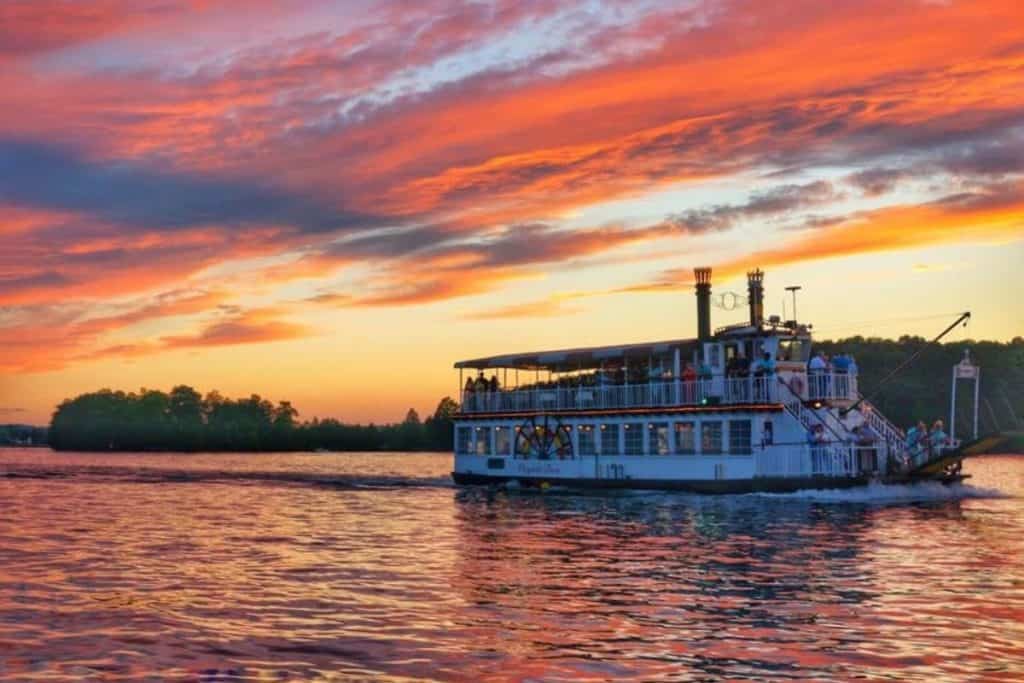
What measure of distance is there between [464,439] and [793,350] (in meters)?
22.6

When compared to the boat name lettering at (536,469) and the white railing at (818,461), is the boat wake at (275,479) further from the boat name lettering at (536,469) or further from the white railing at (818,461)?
the white railing at (818,461)

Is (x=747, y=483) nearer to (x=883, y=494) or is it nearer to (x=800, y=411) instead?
(x=800, y=411)

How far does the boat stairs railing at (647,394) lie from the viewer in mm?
51438

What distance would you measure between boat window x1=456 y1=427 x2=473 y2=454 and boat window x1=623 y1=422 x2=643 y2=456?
1382 centimetres

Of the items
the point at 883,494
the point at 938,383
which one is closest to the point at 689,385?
the point at 883,494

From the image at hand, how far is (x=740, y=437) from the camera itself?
51906mm

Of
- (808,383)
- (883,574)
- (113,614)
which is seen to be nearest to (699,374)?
(808,383)

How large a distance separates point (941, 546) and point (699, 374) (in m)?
23.6

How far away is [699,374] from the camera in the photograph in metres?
55.1

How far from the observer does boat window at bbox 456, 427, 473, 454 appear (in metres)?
68.9

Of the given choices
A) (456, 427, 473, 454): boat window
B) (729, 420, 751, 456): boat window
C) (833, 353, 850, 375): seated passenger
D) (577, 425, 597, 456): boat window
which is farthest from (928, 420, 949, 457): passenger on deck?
(456, 427, 473, 454): boat window

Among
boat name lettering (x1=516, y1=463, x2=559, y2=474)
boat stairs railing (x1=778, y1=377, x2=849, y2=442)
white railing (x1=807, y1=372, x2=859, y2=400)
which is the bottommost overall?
boat name lettering (x1=516, y1=463, x2=559, y2=474)

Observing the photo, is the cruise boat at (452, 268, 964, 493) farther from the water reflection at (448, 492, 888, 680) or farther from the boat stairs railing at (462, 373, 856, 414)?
the water reflection at (448, 492, 888, 680)

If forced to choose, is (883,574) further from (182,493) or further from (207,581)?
(182,493)
